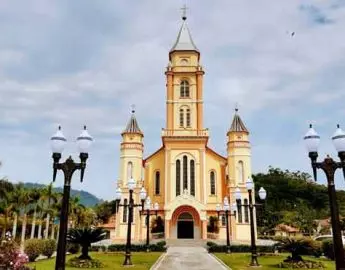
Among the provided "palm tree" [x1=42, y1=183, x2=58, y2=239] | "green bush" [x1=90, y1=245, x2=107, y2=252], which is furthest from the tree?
"palm tree" [x1=42, y1=183, x2=58, y2=239]

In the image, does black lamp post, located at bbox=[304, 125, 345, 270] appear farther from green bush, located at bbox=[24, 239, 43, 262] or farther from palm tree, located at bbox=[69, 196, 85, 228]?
palm tree, located at bbox=[69, 196, 85, 228]

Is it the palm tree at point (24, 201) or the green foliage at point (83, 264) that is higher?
the palm tree at point (24, 201)

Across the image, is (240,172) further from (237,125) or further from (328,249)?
(328,249)

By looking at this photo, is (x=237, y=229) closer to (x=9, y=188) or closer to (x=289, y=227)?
(x=289, y=227)

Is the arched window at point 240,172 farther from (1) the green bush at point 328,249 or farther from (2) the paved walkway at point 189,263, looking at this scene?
(2) the paved walkway at point 189,263

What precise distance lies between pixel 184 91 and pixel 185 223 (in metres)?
15.5

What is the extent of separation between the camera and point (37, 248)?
21.7 metres

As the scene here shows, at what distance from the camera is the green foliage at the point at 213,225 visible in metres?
41.8

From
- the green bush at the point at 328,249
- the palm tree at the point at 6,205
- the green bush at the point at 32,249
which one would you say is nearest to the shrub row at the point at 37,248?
the green bush at the point at 32,249

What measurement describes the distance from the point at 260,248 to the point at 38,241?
16.1m

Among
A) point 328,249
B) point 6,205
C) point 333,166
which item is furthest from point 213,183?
point 333,166

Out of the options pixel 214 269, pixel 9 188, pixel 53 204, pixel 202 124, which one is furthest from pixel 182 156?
pixel 214 269

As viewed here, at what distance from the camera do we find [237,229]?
4141 centimetres

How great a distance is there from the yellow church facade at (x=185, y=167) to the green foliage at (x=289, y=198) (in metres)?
18.3
